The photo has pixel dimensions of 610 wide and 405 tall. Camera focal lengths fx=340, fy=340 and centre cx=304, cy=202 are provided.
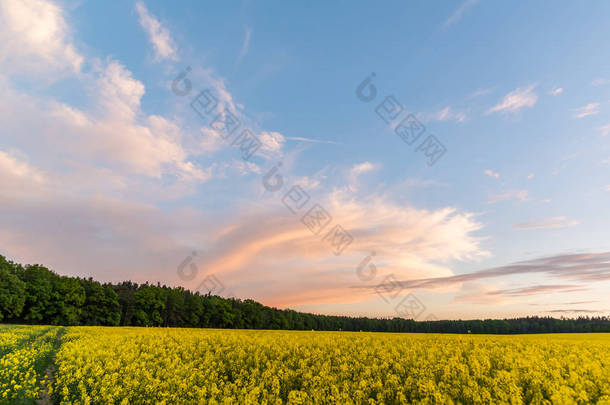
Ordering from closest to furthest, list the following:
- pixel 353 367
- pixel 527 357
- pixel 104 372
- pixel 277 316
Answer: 1. pixel 353 367
2. pixel 527 357
3. pixel 104 372
4. pixel 277 316

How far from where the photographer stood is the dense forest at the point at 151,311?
88000 mm

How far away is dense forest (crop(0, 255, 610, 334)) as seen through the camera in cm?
8800

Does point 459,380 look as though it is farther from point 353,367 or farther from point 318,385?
point 318,385

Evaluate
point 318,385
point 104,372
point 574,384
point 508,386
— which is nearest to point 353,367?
point 318,385

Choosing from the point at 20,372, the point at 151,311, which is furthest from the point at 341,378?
the point at 151,311

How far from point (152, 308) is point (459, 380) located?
10869 cm

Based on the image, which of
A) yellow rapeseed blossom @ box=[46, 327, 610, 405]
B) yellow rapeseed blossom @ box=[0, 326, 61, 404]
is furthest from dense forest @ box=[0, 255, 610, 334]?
yellow rapeseed blossom @ box=[46, 327, 610, 405]

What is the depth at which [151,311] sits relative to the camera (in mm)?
104812

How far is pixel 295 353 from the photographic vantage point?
2062cm

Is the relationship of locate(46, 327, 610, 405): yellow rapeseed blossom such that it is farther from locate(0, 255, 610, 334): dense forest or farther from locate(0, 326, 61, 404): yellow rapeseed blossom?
locate(0, 255, 610, 334): dense forest

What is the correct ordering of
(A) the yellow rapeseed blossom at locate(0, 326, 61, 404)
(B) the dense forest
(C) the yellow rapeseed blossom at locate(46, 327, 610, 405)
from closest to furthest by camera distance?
(C) the yellow rapeseed blossom at locate(46, 327, 610, 405) < (A) the yellow rapeseed blossom at locate(0, 326, 61, 404) < (B) the dense forest

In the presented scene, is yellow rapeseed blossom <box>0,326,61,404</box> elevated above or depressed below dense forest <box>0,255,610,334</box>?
below

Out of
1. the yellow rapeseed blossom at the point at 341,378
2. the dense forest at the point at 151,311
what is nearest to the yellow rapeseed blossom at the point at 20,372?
the yellow rapeseed blossom at the point at 341,378

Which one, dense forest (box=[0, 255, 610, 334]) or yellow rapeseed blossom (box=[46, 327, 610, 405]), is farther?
dense forest (box=[0, 255, 610, 334])
